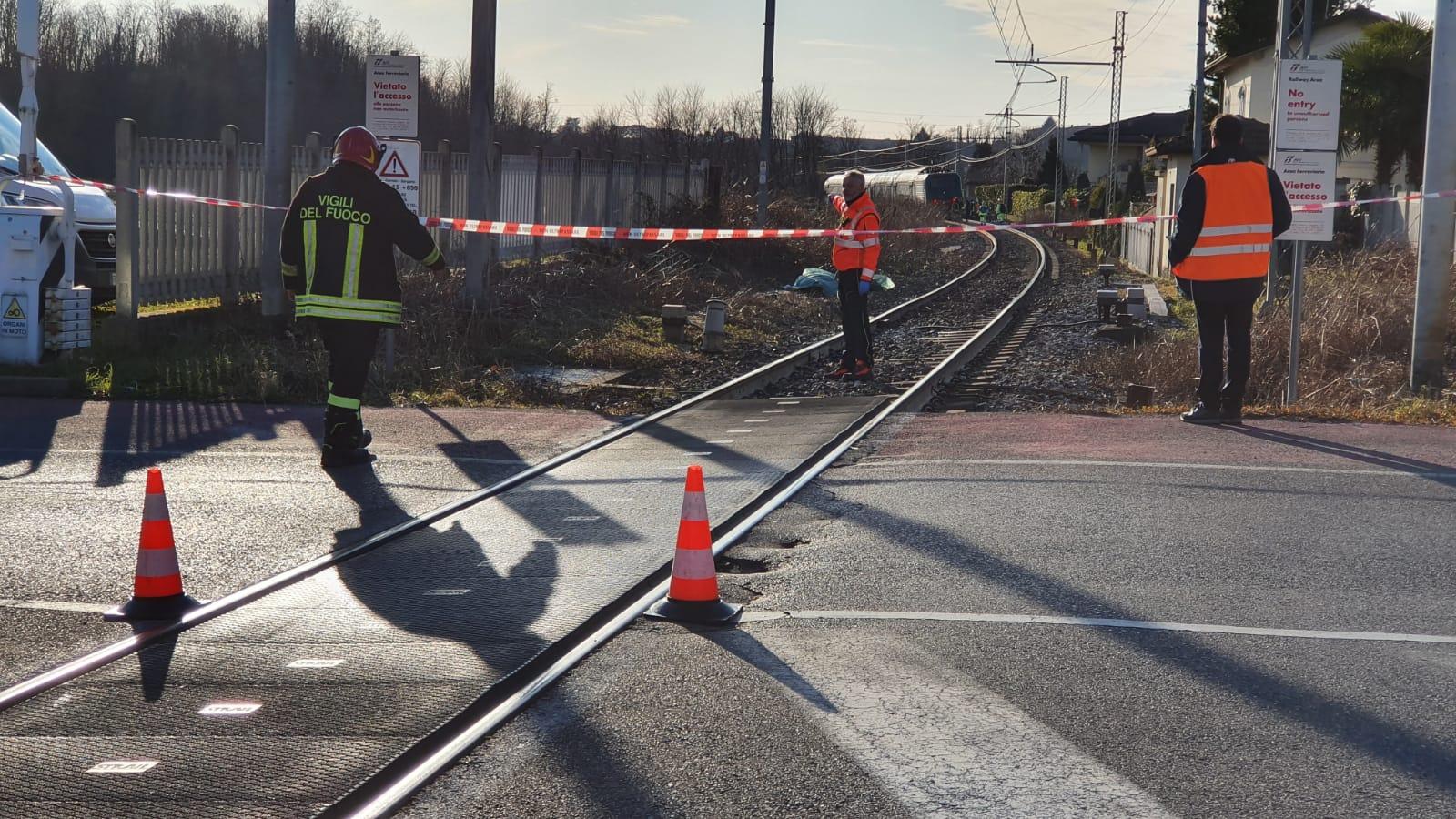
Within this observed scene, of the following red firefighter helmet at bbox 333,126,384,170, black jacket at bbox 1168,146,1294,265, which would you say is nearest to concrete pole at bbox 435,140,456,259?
red firefighter helmet at bbox 333,126,384,170

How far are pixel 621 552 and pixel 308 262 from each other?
11.4 ft

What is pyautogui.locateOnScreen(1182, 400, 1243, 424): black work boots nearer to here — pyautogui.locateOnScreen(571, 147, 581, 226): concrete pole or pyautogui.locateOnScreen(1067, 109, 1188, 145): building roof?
pyautogui.locateOnScreen(571, 147, 581, 226): concrete pole

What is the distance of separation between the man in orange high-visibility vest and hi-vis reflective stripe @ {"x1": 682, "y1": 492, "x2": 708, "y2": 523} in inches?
243

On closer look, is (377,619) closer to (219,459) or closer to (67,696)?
(67,696)

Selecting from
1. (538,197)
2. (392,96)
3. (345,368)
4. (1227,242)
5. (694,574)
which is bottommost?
(694,574)

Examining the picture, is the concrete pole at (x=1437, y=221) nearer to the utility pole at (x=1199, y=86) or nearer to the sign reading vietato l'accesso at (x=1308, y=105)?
the sign reading vietato l'accesso at (x=1308, y=105)

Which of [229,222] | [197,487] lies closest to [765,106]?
[229,222]

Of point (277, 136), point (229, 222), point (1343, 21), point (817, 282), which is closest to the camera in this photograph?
point (277, 136)

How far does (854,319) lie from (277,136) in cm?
604

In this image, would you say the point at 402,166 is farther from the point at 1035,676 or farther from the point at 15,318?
the point at 1035,676

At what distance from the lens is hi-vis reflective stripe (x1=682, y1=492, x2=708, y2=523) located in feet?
19.0

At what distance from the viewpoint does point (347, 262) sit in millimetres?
9242

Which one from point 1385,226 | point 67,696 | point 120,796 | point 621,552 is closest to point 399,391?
point 621,552

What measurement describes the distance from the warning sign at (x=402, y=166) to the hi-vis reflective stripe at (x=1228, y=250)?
20.4 ft
